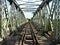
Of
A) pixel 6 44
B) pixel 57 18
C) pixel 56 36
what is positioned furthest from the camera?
pixel 57 18

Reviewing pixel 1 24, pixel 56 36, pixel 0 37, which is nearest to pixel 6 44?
pixel 0 37

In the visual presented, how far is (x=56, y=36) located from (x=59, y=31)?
10.7 inches

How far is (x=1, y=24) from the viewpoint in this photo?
5988mm

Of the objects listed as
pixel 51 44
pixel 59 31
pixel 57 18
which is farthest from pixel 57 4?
Result: pixel 51 44

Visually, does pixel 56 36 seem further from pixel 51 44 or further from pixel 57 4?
pixel 57 4

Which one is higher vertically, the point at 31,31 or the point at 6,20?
the point at 6,20

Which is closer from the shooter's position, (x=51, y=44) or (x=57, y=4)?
(x=51, y=44)

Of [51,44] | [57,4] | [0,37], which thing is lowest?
[51,44]

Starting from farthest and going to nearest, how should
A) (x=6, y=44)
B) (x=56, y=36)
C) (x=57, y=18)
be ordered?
(x=57, y=18)
(x=56, y=36)
(x=6, y=44)

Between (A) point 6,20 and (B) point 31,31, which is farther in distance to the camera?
(B) point 31,31

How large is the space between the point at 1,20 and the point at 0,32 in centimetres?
47

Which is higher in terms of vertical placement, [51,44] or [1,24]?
[1,24]

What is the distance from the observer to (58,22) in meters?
6.93

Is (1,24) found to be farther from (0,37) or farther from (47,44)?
(47,44)
